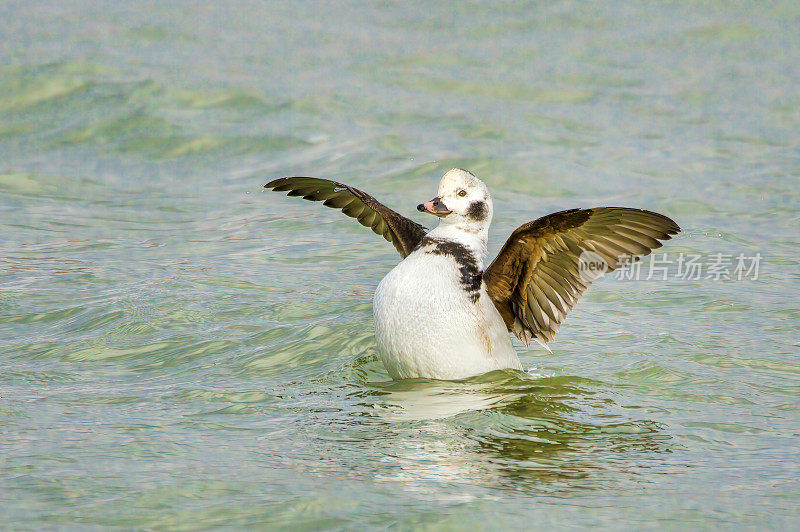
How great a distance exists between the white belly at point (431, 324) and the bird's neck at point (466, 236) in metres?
0.16

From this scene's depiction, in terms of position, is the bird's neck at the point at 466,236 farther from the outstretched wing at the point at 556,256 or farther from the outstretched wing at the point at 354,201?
the outstretched wing at the point at 354,201

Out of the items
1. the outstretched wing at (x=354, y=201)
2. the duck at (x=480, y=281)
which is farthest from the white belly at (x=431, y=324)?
the outstretched wing at (x=354, y=201)

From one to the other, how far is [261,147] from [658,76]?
16.4ft

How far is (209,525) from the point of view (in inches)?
192

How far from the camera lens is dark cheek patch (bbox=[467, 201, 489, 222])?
7.12 meters

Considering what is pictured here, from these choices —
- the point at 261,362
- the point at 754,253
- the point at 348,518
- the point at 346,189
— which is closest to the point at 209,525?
the point at 348,518

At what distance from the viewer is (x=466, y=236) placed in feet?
23.5

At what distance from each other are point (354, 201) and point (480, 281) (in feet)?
4.41

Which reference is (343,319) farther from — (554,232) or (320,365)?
(554,232)

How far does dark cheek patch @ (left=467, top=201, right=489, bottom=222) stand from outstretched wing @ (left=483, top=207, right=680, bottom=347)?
10.8 inches

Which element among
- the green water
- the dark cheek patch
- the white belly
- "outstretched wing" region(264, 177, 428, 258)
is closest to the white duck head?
the dark cheek patch

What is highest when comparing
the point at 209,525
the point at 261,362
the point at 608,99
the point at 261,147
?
the point at 608,99

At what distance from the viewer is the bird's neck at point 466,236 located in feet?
23.4

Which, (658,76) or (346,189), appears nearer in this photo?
(346,189)
